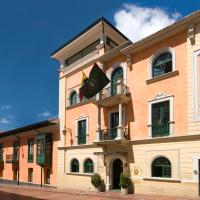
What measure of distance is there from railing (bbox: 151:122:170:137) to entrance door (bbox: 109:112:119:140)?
10.7 feet

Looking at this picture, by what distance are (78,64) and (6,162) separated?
1898 centimetres

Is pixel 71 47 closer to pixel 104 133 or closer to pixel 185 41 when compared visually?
pixel 104 133

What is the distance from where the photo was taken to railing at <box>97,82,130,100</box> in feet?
73.7

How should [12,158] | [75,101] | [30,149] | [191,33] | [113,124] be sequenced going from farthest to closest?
[12,158], [30,149], [75,101], [113,124], [191,33]

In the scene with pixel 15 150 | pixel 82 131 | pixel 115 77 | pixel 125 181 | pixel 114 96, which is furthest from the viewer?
pixel 15 150

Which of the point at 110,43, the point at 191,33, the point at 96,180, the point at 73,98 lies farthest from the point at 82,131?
the point at 191,33

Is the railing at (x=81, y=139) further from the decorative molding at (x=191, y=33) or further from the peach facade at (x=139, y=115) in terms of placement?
the decorative molding at (x=191, y=33)

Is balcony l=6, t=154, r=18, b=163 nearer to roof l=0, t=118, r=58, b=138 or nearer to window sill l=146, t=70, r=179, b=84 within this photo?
roof l=0, t=118, r=58, b=138

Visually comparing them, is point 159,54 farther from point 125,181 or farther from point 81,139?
point 81,139

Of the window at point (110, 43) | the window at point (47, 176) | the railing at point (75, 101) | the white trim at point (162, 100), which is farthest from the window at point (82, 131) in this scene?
the white trim at point (162, 100)

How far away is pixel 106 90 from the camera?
79.2 ft

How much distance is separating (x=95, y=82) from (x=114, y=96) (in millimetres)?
2103

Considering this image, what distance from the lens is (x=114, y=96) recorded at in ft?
72.8

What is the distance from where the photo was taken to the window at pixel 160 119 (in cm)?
1975
